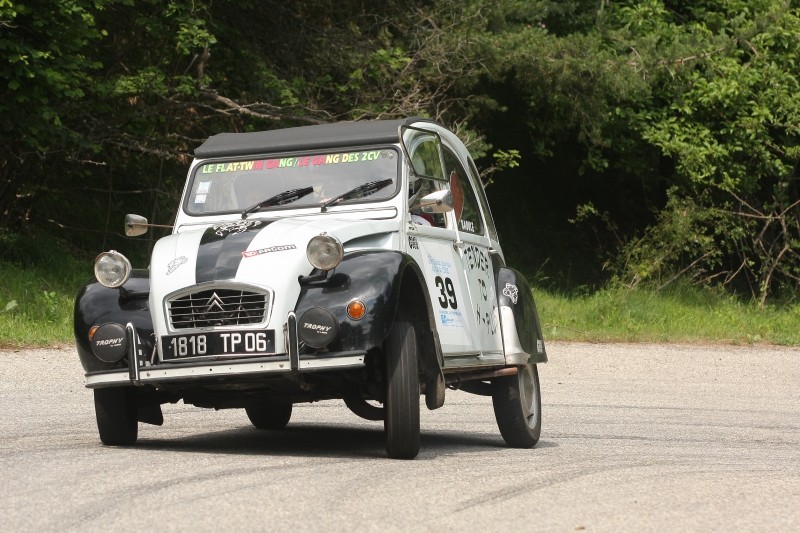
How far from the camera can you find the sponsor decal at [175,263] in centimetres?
782

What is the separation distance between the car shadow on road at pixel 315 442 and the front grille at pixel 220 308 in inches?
36.6

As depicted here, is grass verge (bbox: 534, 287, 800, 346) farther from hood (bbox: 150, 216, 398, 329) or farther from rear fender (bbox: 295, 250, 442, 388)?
hood (bbox: 150, 216, 398, 329)

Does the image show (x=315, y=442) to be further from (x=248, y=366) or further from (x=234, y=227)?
(x=248, y=366)

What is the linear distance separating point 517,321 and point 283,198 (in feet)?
6.50

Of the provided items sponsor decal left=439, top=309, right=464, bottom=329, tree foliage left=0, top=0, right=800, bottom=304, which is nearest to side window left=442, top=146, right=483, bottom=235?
sponsor decal left=439, top=309, right=464, bottom=329

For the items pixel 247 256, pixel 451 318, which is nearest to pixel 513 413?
pixel 451 318

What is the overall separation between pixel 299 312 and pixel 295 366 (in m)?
0.32

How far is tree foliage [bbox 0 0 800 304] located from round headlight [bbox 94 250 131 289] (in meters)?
9.90

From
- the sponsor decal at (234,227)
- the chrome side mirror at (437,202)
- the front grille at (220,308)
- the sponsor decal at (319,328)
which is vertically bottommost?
the sponsor decal at (319,328)

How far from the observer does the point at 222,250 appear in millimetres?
7785

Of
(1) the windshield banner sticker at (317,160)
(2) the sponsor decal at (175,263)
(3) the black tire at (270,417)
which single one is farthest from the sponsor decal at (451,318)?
(3) the black tire at (270,417)

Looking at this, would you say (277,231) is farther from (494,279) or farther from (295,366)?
(494,279)

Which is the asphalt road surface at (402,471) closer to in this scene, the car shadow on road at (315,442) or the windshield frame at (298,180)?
the car shadow on road at (315,442)

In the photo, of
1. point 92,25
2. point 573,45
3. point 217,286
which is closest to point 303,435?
point 217,286
